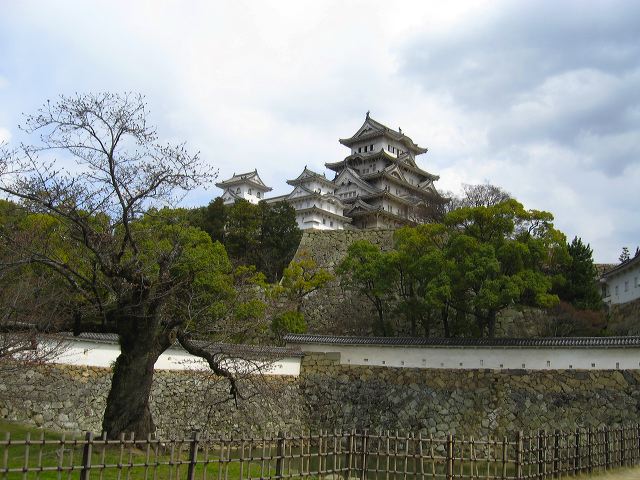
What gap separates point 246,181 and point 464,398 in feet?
98.3

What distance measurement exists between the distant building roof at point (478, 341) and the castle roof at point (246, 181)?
83.4 ft

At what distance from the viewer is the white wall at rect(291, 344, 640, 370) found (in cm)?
1564

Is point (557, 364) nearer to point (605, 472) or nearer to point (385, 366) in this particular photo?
point (385, 366)

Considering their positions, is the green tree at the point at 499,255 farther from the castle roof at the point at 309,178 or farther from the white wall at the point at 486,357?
the castle roof at the point at 309,178

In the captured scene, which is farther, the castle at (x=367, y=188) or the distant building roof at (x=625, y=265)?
the castle at (x=367, y=188)

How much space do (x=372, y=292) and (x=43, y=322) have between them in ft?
38.4

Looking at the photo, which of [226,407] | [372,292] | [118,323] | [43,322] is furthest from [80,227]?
[372,292]

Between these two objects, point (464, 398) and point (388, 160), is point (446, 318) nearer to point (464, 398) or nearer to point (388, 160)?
point (464, 398)

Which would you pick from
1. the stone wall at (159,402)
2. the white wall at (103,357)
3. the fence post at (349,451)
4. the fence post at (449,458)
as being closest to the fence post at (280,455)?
the fence post at (349,451)

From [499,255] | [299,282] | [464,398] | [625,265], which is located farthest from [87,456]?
[625,265]

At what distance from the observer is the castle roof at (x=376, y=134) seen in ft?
135

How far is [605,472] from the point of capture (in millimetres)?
9555

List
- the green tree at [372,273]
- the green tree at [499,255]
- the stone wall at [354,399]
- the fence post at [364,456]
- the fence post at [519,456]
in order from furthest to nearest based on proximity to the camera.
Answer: the green tree at [372,273]
the green tree at [499,255]
the stone wall at [354,399]
the fence post at [364,456]
the fence post at [519,456]

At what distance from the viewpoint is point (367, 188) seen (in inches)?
1528
